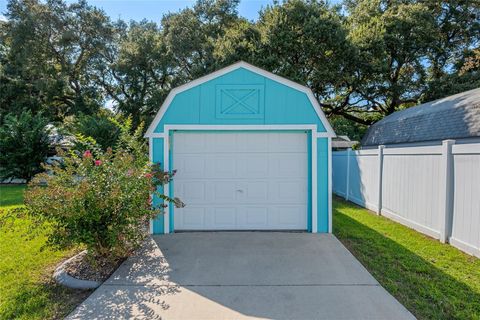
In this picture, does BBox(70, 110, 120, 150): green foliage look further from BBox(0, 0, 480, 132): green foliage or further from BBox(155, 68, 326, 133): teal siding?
BBox(155, 68, 326, 133): teal siding

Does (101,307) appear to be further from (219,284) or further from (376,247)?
(376,247)

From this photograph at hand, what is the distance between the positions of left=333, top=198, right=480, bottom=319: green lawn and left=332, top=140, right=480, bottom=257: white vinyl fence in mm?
267

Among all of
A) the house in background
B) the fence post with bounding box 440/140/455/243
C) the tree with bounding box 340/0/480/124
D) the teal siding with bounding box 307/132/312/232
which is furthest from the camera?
the tree with bounding box 340/0/480/124

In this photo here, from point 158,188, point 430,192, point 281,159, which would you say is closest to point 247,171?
point 281,159

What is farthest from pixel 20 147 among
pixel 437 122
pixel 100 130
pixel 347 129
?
pixel 347 129

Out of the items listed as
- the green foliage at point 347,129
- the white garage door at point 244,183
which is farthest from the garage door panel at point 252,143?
the green foliage at point 347,129

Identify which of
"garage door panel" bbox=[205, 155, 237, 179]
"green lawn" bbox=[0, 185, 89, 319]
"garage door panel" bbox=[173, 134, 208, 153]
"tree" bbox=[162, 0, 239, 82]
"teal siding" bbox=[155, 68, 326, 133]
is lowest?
"green lawn" bbox=[0, 185, 89, 319]

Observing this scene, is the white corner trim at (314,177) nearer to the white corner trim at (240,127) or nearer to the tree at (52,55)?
the white corner trim at (240,127)

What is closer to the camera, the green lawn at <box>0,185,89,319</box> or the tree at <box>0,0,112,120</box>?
the green lawn at <box>0,185,89,319</box>

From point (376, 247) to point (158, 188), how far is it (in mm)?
4168

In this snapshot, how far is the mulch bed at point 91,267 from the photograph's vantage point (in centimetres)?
381

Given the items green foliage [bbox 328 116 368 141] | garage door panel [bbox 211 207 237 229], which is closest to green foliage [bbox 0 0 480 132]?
green foliage [bbox 328 116 368 141]

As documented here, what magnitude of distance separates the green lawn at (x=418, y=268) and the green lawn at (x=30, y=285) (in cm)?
381

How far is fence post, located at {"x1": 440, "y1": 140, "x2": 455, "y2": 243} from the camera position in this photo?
5.02 m
